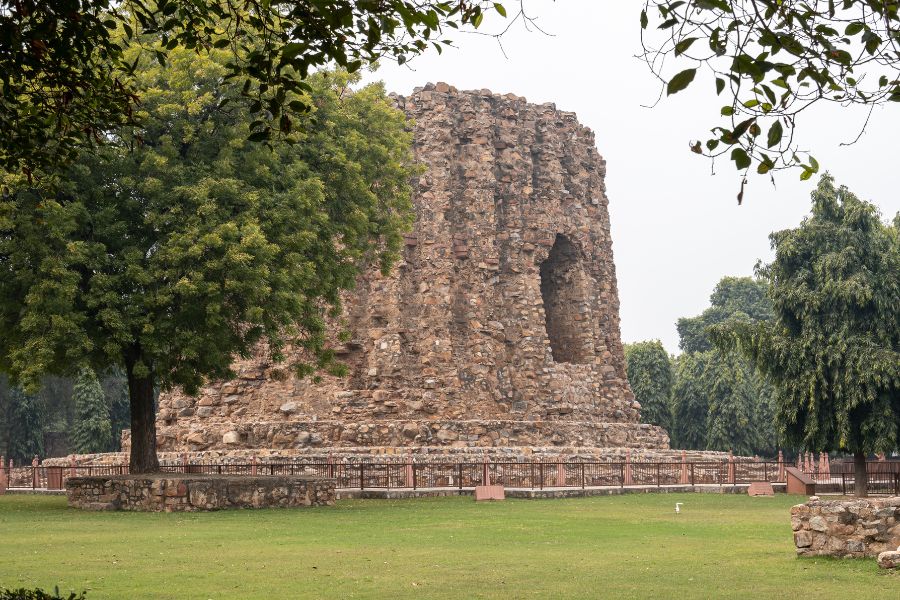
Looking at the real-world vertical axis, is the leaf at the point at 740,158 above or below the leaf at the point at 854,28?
below

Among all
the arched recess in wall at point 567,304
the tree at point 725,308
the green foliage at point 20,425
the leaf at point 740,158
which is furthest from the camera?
the tree at point 725,308

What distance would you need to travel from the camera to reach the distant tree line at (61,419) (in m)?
52.2

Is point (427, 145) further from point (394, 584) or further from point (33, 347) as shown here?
point (394, 584)

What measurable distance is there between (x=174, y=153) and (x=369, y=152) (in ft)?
15.4

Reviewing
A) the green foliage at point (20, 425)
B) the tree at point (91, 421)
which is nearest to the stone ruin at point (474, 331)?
the tree at point (91, 421)

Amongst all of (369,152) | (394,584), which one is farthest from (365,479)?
(394,584)

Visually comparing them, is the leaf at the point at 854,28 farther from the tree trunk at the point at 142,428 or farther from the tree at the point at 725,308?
the tree at the point at 725,308

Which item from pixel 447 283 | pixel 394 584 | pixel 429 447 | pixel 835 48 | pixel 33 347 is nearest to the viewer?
pixel 835 48

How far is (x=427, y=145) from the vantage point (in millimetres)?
34594

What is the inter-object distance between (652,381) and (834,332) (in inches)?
1145

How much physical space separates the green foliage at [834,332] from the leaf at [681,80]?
2316 centimetres

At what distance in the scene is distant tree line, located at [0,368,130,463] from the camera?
52.2 meters

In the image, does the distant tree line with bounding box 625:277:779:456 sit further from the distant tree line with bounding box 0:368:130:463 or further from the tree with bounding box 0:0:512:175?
the tree with bounding box 0:0:512:175

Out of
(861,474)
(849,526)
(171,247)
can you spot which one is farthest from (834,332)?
(849,526)
